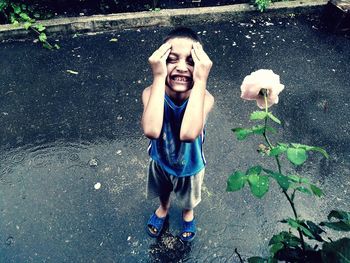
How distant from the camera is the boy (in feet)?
6.39

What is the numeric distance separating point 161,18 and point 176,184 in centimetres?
340

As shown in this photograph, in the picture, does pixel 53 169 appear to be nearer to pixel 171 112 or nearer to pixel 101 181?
pixel 101 181

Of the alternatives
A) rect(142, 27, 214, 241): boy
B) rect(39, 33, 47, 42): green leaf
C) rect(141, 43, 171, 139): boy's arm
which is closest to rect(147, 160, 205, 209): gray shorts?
rect(142, 27, 214, 241): boy

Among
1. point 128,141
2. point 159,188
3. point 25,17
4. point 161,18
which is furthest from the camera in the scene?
point 161,18

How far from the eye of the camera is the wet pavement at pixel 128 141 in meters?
2.81

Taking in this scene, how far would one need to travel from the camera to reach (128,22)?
499 cm

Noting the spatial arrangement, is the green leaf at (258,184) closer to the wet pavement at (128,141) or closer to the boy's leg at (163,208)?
the boy's leg at (163,208)

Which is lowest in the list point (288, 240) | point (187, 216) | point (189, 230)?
point (189, 230)

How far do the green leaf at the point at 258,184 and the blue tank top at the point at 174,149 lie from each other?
0.76 metres

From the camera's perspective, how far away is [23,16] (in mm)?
4781

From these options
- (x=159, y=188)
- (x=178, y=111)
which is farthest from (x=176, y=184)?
(x=178, y=111)

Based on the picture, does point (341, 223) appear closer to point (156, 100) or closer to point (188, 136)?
point (188, 136)

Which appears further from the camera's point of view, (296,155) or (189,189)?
(189,189)

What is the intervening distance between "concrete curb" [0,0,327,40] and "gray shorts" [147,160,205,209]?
3.23 meters
